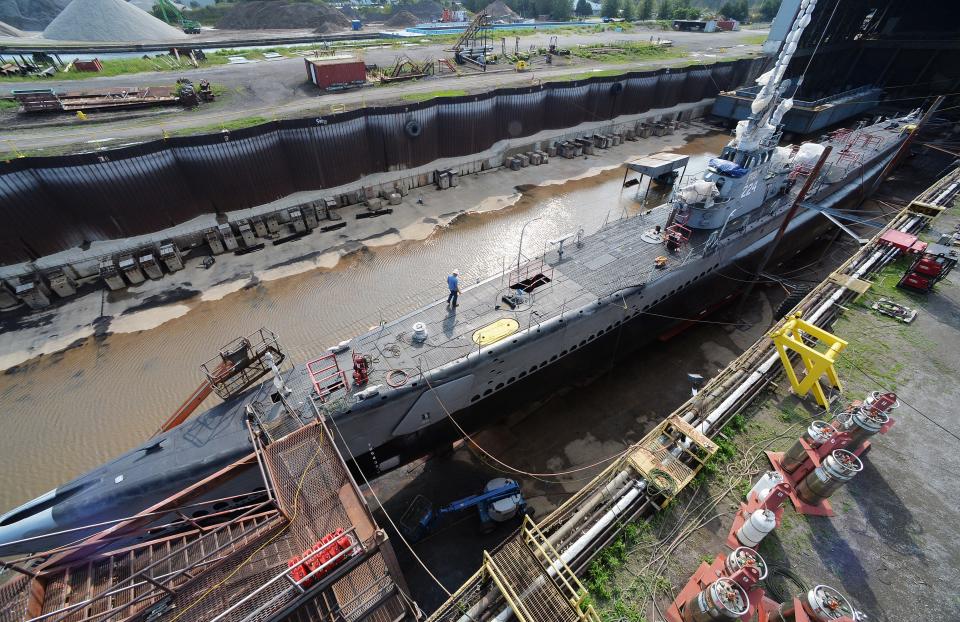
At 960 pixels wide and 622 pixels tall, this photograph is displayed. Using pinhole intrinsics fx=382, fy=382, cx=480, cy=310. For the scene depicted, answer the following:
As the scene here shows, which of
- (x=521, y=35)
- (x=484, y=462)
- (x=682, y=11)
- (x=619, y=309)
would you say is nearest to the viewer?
(x=484, y=462)

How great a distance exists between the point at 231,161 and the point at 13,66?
3706 cm

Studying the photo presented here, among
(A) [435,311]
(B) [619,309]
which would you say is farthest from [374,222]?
(B) [619,309]

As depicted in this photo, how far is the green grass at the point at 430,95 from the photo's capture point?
35.7m

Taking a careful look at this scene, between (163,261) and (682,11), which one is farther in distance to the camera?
(682,11)

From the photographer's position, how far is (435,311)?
1468 centimetres

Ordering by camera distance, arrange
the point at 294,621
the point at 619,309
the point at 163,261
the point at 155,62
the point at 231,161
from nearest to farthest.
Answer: the point at 294,621
the point at 619,309
the point at 163,261
the point at 231,161
the point at 155,62

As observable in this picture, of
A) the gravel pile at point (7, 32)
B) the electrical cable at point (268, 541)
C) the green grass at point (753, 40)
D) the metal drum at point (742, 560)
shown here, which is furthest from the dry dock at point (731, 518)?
the gravel pile at point (7, 32)

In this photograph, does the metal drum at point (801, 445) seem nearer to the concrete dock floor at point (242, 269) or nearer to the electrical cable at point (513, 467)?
the electrical cable at point (513, 467)

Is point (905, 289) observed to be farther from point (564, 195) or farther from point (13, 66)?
point (13, 66)

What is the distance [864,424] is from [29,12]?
151m

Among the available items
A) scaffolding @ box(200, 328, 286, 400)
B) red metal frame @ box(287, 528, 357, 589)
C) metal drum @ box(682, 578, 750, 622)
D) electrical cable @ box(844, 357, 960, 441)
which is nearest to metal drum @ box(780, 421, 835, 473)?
metal drum @ box(682, 578, 750, 622)

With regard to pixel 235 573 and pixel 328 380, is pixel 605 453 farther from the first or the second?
pixel 235 573

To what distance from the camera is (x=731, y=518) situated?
762 cm

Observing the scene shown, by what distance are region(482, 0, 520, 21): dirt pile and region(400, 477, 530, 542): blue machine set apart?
12294 cm
